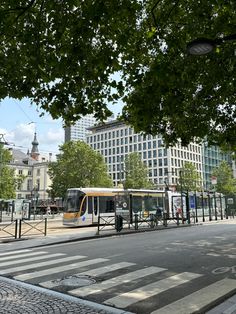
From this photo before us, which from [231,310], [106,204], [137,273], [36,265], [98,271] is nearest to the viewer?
[231,310]

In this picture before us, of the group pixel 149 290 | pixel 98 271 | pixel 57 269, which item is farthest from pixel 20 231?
pixel 149 290

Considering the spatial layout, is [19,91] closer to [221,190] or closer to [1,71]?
[1,71]

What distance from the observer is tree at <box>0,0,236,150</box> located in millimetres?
7715

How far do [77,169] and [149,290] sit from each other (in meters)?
56.5

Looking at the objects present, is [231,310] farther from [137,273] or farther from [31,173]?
[31,173]

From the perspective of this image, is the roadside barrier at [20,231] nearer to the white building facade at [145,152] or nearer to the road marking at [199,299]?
the road marking at [199,299]

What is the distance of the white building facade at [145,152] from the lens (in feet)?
352

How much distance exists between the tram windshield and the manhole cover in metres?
19.8

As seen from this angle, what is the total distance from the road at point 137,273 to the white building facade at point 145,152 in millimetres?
89415

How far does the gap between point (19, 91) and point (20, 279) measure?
458 centimetres

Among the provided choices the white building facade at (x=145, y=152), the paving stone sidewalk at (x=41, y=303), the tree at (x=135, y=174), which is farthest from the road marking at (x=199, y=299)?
the white building facade at (x=145, y=152)

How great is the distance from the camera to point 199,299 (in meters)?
6.81

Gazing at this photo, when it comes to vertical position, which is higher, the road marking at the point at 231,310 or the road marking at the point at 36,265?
the road marking at the point at 36,265

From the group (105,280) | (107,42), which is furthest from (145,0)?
(105,280)
